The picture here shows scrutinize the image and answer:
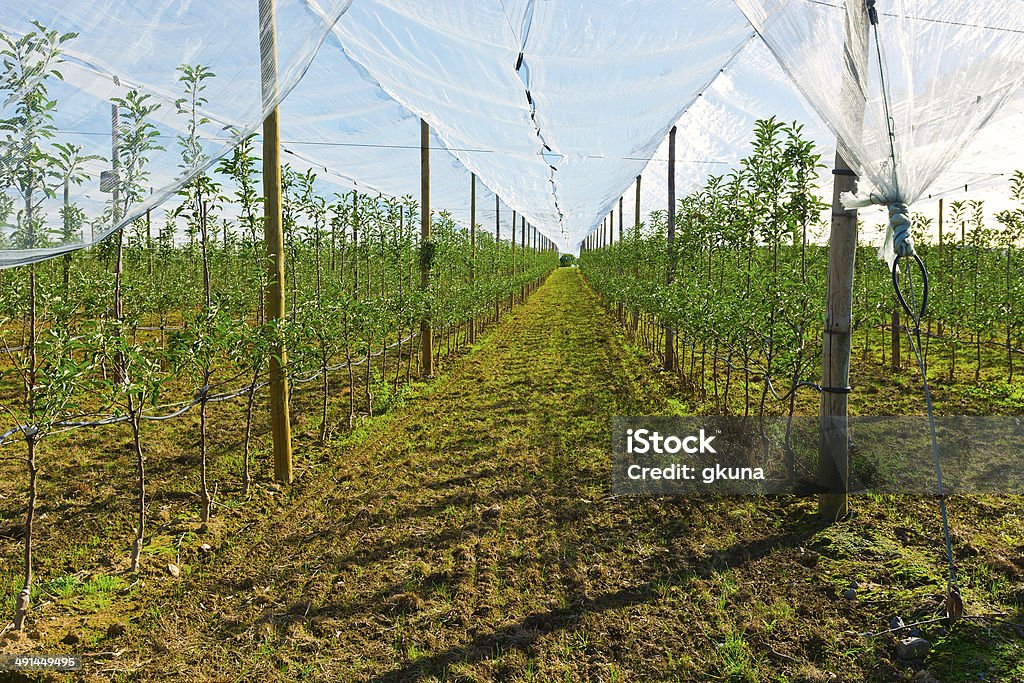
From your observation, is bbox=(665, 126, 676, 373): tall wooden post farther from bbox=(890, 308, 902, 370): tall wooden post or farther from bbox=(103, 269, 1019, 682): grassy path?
bbox=(103, 269, 1019, 682): grassy path

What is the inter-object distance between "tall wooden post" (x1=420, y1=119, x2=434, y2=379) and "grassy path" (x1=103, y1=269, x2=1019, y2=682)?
13.7ft

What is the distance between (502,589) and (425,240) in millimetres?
6828

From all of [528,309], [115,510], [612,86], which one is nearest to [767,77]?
Result: [612,86]

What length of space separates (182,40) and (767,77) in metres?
5.91

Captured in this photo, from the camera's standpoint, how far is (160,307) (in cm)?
1139

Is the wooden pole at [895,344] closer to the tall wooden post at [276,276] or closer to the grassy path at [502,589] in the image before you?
the grassy path at [502,589]

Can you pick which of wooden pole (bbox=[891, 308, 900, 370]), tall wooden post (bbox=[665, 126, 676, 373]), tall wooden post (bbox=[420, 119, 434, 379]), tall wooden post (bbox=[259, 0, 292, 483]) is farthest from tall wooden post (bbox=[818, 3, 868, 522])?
wooden pole (bbox=[891, 308, 900, 370])

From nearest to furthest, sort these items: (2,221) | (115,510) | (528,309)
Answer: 1. (2,221)
2. (115,510)
3. (528,309)

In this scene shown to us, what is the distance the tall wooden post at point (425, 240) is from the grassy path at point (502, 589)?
4.19 m

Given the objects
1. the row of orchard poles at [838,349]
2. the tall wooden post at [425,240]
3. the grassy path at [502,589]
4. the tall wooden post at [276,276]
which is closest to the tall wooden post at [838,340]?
the row of orchard poles at [838,349]

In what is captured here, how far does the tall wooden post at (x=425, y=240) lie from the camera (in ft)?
29.1

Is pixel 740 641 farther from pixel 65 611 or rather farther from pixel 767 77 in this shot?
pixel 767 77

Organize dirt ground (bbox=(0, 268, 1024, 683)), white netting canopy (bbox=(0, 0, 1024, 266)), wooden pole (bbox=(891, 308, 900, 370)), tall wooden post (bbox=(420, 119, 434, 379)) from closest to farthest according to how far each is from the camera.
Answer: white netting canopy (bbox=(0, 0, 1024, 266)) → dirt ground (bbox=(0, 268, 1024, 683)) → tall wooden post (bbox=(420, 119, 434, 379)) → wooden pole (bbox=(891, 308, 900, 370))

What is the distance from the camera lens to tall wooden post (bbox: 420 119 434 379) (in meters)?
8.87
